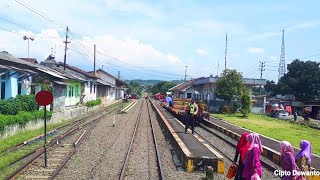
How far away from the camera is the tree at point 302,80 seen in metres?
60.1

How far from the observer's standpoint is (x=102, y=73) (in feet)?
272

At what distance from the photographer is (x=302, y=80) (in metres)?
61.2

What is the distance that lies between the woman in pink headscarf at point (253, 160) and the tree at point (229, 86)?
36.0 metres

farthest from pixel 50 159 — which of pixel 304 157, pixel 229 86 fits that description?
pixel 229 86

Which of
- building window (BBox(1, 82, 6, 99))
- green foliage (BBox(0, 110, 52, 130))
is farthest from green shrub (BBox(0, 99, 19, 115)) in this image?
building window (BBox(1, 82, 6, 99))

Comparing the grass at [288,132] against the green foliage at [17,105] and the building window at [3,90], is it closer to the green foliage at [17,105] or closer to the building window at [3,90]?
the green foliage at [17,105]

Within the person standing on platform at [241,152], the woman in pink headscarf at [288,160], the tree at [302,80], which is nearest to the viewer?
the woman in pink headscarf at [288,160]

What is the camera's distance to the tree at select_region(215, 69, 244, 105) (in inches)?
1682

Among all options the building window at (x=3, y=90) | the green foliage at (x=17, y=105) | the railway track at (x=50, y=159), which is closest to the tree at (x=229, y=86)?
the green foliage at (x=17, y=105)

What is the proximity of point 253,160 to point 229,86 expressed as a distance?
36150 mm

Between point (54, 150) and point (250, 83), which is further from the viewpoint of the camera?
point (250, 83)

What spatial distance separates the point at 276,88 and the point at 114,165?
59.7 meters

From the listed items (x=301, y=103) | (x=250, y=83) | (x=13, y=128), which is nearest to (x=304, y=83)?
(x=301, y=103)

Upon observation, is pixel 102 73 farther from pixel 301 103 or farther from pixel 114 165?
pixel 114 165
